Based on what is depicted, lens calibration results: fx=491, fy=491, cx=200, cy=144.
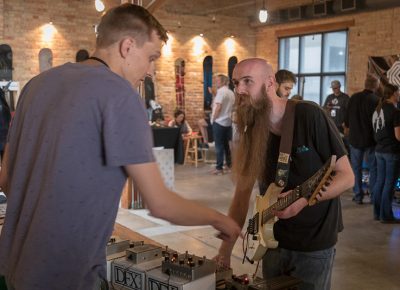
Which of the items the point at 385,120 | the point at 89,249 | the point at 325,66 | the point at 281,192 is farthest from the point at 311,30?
the point at 89,249

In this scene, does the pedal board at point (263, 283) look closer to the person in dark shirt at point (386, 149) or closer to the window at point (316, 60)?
the person in dark shirt at point (386, 149)

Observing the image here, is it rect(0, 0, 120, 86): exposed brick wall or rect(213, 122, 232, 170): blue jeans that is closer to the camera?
rect(213, 122, 232, 170): blue jeans

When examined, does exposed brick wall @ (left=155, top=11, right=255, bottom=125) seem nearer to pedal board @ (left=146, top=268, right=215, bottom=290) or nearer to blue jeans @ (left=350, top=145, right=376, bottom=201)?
blue jeans @ (left=350, top=145, right=376, bottom=201)

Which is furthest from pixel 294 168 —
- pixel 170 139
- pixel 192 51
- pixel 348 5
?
pixel 192 51

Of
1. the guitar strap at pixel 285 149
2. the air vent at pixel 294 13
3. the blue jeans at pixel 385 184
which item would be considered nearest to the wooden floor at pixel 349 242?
the blue jeans at pixel 385 184

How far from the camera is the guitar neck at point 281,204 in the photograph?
6.61 ft

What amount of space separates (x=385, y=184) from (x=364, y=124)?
0.92 metres

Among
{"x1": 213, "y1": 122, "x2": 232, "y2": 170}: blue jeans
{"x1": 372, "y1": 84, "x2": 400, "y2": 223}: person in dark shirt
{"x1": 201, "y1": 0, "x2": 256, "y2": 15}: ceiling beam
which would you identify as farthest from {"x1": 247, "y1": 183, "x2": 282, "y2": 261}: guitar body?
{"x1": 201, "y1": 0, "x2": 256, "y2": 15}: ceiling beam

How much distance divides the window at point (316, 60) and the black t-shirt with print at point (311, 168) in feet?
31.8

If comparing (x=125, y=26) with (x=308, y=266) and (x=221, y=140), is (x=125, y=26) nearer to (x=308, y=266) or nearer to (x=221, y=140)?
(x=308, y=266)

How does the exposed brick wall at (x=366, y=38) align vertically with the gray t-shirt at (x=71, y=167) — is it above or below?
above

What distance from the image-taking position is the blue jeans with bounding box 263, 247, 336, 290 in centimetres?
209

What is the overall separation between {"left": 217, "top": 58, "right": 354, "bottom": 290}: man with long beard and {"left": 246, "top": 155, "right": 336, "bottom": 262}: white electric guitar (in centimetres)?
3

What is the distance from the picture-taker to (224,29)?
43.8 ft
